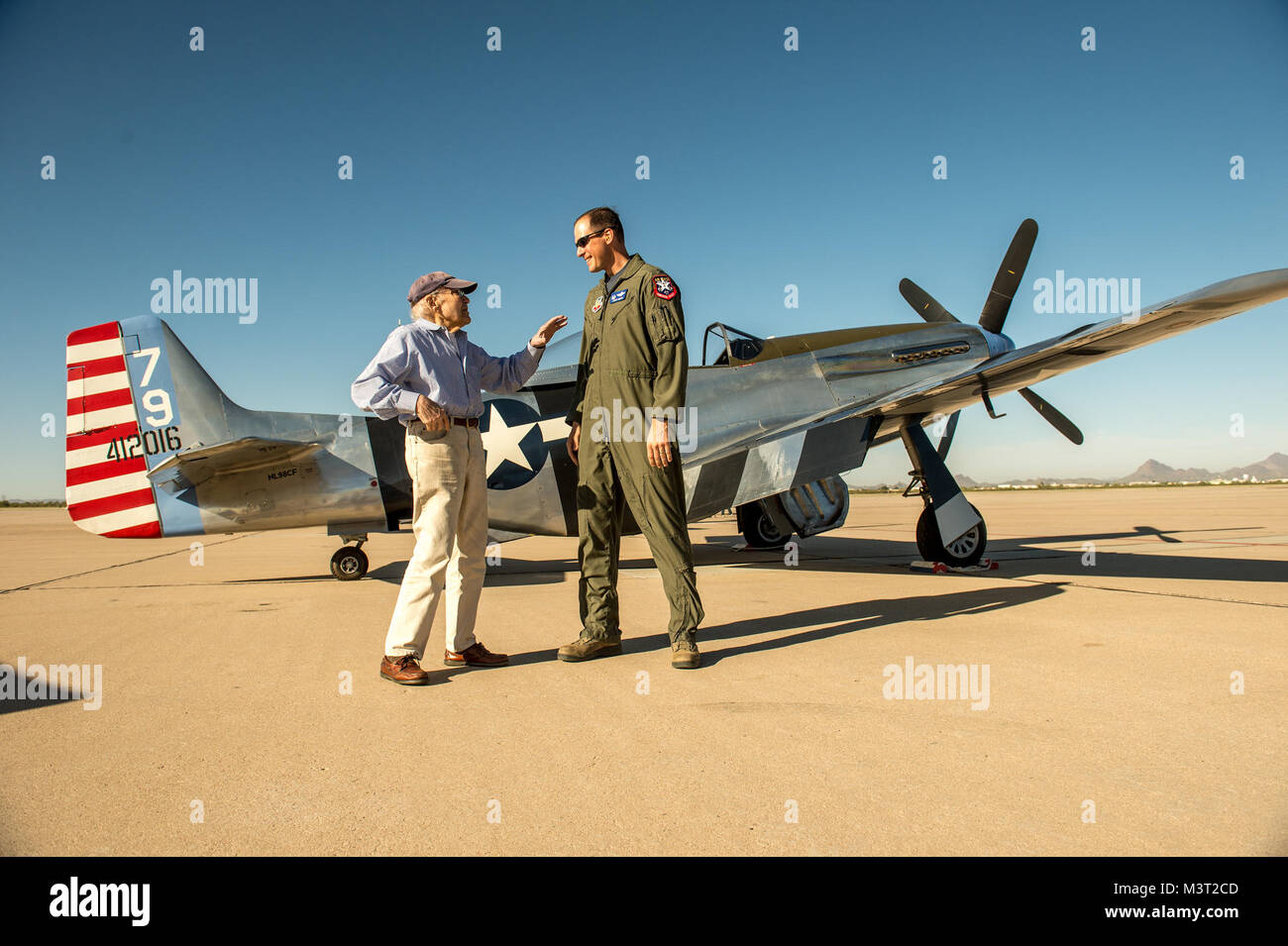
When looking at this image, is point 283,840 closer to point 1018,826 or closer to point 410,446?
point 1018,826

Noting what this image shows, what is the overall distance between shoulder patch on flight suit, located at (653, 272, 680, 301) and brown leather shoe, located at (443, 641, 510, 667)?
216 cm

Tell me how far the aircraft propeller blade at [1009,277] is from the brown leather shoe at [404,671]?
9362 millimetres

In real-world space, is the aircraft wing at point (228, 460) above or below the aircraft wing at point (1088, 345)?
below

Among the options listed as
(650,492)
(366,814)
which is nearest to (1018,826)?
(366,814)

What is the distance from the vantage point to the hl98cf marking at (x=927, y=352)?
860 cm

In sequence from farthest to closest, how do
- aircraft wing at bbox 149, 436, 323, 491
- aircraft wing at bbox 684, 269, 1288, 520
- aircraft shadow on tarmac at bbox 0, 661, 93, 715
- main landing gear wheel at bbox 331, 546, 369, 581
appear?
main landing gear wheel at bbox 331, 546, 369, 581 → aircraft wing at bbox 149, 436, 323, 491 → aircraft wing at bbox 684, 269, 1288, 520 → aircraft shadow on tarmac at bbox 0, 661, 93, 715

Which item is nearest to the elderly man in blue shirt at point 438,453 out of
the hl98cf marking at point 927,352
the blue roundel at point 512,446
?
the blue roundel at point 512,446

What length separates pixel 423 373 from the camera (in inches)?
146

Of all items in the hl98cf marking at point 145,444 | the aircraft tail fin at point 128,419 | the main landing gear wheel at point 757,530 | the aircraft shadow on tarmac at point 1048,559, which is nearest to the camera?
the aircraft tail fin at point 128,419

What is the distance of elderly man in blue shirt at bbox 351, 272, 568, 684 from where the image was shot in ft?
11.6

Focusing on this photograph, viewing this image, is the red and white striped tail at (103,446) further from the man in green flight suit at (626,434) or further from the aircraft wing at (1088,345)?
the aircraft wing at (1088,345)

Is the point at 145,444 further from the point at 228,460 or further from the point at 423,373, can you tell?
the point at 423,373

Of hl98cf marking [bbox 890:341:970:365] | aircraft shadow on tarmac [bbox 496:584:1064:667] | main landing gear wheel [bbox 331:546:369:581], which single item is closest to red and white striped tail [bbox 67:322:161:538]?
main landing gear wheel [bbox 331:546:369:581]

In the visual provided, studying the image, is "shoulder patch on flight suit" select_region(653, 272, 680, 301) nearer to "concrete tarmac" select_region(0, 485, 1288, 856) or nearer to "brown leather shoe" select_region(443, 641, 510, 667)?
"concrete tarmac" select_region(0, 485, 1288, 856)
